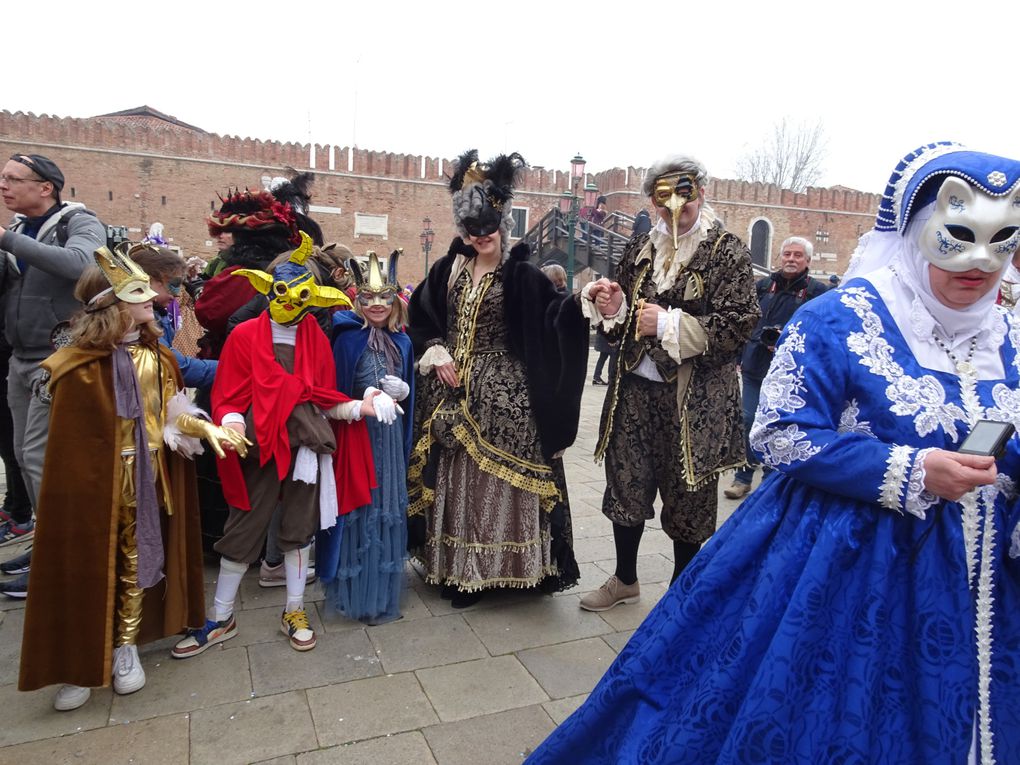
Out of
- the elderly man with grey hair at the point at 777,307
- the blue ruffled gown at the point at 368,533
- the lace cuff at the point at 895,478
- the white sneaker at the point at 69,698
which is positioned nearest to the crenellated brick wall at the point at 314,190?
the elderly man with grey hair at the point at 777,307

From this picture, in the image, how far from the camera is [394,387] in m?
3.20

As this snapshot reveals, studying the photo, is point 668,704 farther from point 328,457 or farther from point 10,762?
point 10,762

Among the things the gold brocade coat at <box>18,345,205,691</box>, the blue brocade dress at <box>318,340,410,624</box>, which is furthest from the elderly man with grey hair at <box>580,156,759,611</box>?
the gold brocade coat at <box>18,345,205,691</box>

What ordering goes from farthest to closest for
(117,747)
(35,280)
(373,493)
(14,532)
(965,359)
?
(14,532) < (35,280) < (373,493) < (117,747) < (965,359)

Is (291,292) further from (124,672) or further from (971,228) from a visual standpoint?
(971,228)

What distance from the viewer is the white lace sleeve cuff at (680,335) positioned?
2.77 metres

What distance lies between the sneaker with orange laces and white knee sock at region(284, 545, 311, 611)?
0.10ft

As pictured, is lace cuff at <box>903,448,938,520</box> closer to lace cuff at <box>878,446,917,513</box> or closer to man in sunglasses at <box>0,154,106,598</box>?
lace cuff at <box>878,446,917,513</box>

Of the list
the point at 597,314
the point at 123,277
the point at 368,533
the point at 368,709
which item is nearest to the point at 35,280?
the point at 123,277

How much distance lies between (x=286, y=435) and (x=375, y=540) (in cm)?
69

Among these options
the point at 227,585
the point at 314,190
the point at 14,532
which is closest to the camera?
the point at 227,585

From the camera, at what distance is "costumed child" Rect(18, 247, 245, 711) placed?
2.41 metres

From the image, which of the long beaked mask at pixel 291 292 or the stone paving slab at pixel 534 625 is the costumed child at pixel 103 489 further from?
the stone paving slab at pixel 534 625

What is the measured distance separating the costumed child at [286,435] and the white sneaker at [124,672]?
25cm
